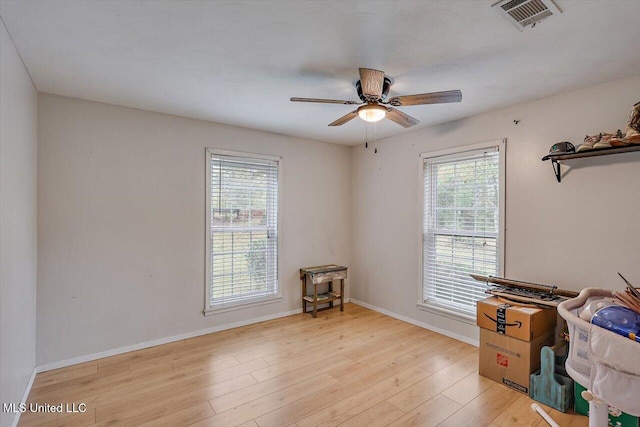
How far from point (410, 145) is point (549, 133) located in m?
1.57

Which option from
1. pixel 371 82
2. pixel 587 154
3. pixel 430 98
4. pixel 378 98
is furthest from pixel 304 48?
pixel 587 154

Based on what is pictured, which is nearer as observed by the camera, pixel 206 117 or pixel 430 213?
pixel 206 117

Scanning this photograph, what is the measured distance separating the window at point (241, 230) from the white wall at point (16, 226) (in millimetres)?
1565

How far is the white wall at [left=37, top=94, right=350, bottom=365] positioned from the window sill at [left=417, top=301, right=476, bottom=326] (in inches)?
83.8

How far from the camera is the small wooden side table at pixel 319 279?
4363 mm

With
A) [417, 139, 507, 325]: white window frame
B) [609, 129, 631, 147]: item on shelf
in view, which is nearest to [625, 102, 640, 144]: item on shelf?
[609, 129, 631, 147]: item on shelf

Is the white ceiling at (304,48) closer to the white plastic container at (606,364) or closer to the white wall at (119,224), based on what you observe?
the white wall at (119,224)

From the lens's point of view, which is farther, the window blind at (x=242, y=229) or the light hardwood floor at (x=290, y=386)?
the window blind at (x=242, y=229)

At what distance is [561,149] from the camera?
2633 mm

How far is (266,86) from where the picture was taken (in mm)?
2709

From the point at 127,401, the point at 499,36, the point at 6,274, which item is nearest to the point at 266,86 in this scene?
the point at 499,36

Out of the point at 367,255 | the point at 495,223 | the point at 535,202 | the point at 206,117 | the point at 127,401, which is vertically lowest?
the point at 127,401

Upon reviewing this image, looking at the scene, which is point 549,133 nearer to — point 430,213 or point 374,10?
point 430,213

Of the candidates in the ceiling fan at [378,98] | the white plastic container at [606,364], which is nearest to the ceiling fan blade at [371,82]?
the ceiling fan at [378,98]
